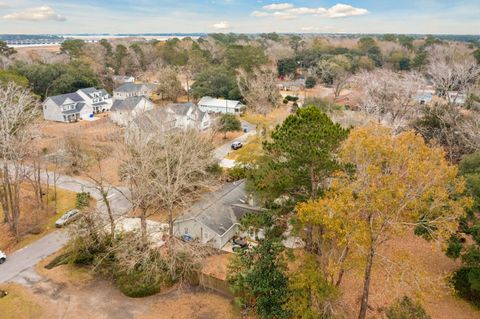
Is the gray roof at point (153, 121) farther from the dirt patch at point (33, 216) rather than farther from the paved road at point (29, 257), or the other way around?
the dirt patch at point (33, 216)

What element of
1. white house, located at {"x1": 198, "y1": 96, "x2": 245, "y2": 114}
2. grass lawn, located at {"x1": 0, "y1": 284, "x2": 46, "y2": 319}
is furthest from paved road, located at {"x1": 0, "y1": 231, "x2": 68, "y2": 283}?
white house, located at {"x1": 198, "y1": 96, "x2": 245, "y2": 114}

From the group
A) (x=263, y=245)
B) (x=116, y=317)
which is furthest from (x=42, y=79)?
(x=263, y=245)

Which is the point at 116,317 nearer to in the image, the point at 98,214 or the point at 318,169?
the point at 98,214

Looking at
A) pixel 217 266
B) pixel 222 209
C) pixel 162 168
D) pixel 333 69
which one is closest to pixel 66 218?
pixel 162 168

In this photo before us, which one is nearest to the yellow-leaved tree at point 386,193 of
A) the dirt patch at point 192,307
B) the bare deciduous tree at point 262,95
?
the dirt patch at point 192,307

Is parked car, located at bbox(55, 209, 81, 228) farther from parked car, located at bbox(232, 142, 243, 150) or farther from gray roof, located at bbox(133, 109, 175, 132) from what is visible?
parked car, located at bbox(232, 142, 243, 150)

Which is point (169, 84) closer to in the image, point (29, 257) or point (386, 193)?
point (29, 257)
